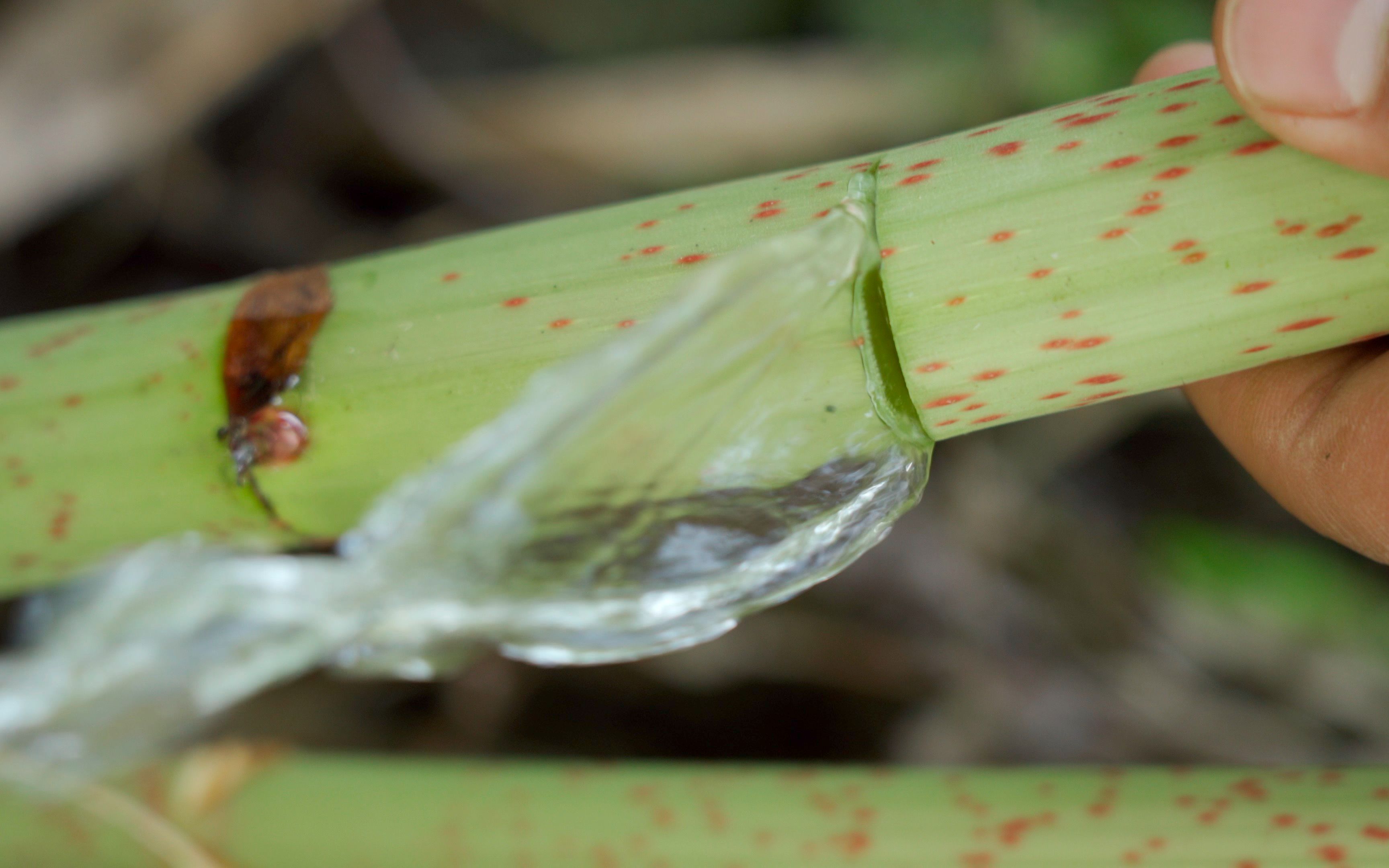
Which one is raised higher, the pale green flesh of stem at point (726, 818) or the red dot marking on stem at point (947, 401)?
the red dot marking on stem at point (947, 401)

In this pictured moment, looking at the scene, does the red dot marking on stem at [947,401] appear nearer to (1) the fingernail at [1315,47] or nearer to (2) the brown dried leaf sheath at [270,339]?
(1) the fingernail at [1315,47]

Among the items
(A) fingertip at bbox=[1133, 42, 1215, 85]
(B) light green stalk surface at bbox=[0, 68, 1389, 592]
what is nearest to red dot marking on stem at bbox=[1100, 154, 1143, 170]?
(B) light green stalk surface at bbox=[0, 68, 1389, 592]

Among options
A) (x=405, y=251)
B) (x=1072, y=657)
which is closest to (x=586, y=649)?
(x=405, y=251)

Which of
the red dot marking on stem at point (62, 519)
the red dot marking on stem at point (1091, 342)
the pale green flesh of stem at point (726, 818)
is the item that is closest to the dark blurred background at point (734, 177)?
the pale green flesh of stem at point (726, 818)

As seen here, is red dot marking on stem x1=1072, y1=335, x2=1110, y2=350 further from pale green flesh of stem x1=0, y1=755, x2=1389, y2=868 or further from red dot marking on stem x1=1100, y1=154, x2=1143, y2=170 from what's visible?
pale green flesh of stem x1=0, y1=755, x2=1389, y2=868

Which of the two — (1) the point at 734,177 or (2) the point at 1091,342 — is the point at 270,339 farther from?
(1) the point at 734,177

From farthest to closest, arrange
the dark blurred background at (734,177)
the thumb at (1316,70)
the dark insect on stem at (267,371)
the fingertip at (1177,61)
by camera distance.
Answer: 1. the dark blurred background at (734,177)
2. the fingertip at (1177,61)
3. the dark insect on stem at (267,371)
4. the thumb at (1316,70)
